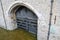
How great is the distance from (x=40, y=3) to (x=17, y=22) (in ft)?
4.64

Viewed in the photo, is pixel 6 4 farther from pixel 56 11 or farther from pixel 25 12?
pixel 56 11

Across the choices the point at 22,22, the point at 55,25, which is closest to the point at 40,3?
the point at 55,25

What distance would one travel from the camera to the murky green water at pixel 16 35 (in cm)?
336

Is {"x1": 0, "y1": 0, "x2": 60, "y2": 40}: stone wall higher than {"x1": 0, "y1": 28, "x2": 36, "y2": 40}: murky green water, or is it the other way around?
{"x1": 0, "y1": 0, "x2": 60, "y2": 40}: stone wall

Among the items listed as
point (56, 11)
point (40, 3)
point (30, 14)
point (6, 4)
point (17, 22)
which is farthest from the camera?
point (17, 22)

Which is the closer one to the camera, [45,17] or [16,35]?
[45,17]

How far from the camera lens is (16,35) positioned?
3553 mm

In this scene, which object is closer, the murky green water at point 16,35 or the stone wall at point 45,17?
the stone wall at point 45,17

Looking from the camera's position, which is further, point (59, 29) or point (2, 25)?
point (2, 25)

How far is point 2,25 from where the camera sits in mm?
4059

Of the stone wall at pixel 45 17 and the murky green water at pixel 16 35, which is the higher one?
the stone wall at pixel 45 17

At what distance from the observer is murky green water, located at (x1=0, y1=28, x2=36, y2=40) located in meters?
3.36

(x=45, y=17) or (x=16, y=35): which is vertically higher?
(x=45, y=17)

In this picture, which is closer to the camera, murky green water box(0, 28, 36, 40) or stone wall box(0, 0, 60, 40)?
stone wall box(0, 0, 60, 40)
